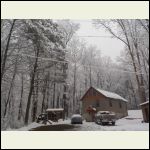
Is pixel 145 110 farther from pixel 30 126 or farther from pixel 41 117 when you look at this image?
pixel 30 126

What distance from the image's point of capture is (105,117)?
588cm

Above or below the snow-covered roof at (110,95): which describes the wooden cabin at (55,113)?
below

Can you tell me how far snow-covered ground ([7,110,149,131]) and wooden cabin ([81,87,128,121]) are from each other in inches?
8.5

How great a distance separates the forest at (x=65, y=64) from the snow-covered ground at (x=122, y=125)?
0.70ft

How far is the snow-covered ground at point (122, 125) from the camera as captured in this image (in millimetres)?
5523

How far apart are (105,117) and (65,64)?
1839 mm

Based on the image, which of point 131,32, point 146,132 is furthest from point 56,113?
point 131,32

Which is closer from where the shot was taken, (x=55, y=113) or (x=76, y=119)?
(x=76, y=119)

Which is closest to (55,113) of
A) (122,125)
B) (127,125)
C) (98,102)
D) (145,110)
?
(98,102)

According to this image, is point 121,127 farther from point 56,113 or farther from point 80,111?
point 56,113

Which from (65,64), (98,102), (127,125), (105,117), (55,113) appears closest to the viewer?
(127,125)

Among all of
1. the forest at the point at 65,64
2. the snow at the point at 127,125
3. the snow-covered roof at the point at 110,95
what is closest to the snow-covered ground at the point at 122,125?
the snow at the point at 127,125

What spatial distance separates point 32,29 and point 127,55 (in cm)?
287

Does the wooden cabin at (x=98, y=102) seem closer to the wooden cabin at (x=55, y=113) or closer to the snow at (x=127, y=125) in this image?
the snow at (x=127, y=125)
